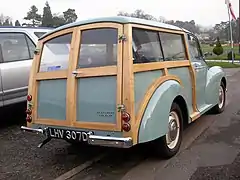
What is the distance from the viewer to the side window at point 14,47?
6.80m

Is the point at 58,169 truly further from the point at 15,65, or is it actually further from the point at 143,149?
the point at 15,65

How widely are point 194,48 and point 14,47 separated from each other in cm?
362

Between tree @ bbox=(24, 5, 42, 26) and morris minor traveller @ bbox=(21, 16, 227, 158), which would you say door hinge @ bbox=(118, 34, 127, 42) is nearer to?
morris minor traveller @ bbox=(21, 16, 227, 158)

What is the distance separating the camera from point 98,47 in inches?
183

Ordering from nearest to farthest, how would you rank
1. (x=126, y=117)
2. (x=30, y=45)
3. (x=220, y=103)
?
(x=126, y=117)
(x=30, y=45)
(x=220, y=103)

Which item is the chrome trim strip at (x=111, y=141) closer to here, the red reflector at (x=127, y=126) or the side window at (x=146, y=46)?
the red reflector at (x=127, y=126)

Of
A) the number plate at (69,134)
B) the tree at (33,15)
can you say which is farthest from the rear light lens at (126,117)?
the tree at (33,15)

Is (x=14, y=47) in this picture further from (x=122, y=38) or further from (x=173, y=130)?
(x=173, y=130)

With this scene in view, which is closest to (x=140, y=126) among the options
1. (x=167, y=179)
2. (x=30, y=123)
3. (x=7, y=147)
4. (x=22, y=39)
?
(x=167, y=179)

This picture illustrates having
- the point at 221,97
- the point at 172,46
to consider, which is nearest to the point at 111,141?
the point at 172,46

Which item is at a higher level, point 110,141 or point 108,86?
point 108,86

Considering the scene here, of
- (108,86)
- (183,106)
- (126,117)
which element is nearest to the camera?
(126,117)

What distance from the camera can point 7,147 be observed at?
5848mm

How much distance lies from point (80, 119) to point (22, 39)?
351cm
